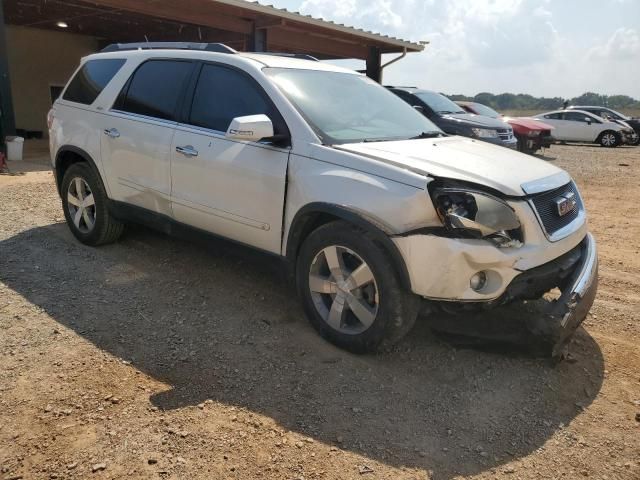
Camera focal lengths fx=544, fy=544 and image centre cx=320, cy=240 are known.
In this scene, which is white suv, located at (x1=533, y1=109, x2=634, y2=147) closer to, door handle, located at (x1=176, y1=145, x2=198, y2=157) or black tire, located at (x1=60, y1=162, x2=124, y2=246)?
black tire, located at (x1=60, y1=162, x2=124, y2=246)

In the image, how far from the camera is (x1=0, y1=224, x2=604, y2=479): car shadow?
2.73m

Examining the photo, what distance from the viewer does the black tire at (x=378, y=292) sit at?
10.2 ft

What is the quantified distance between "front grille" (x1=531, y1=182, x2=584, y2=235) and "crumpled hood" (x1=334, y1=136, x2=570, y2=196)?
12cm

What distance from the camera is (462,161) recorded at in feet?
10.9

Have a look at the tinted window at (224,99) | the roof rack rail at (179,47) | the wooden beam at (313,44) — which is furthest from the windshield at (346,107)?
the wooden beam at (313,44)

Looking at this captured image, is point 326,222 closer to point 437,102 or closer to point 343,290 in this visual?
point 343,290

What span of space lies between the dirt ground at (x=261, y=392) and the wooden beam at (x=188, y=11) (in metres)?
8.63

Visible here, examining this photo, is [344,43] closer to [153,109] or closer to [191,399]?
[153,109]

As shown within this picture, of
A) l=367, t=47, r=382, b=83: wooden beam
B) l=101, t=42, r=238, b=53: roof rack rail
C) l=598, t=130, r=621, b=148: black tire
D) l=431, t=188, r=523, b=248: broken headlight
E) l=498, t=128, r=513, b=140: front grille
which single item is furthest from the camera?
l=598, t=130, r=621, b=148: black tire

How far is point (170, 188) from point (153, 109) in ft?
2.36

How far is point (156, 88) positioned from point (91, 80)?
105 cm

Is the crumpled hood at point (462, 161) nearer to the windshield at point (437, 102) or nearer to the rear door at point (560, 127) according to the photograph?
the windshield at point (437, 102)

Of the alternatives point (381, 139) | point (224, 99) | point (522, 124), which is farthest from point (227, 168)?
point (522, 124)

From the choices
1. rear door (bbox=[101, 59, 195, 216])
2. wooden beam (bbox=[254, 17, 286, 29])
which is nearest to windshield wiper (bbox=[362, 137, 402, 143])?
rear door (bbox=[101, 59, 195, 216])
